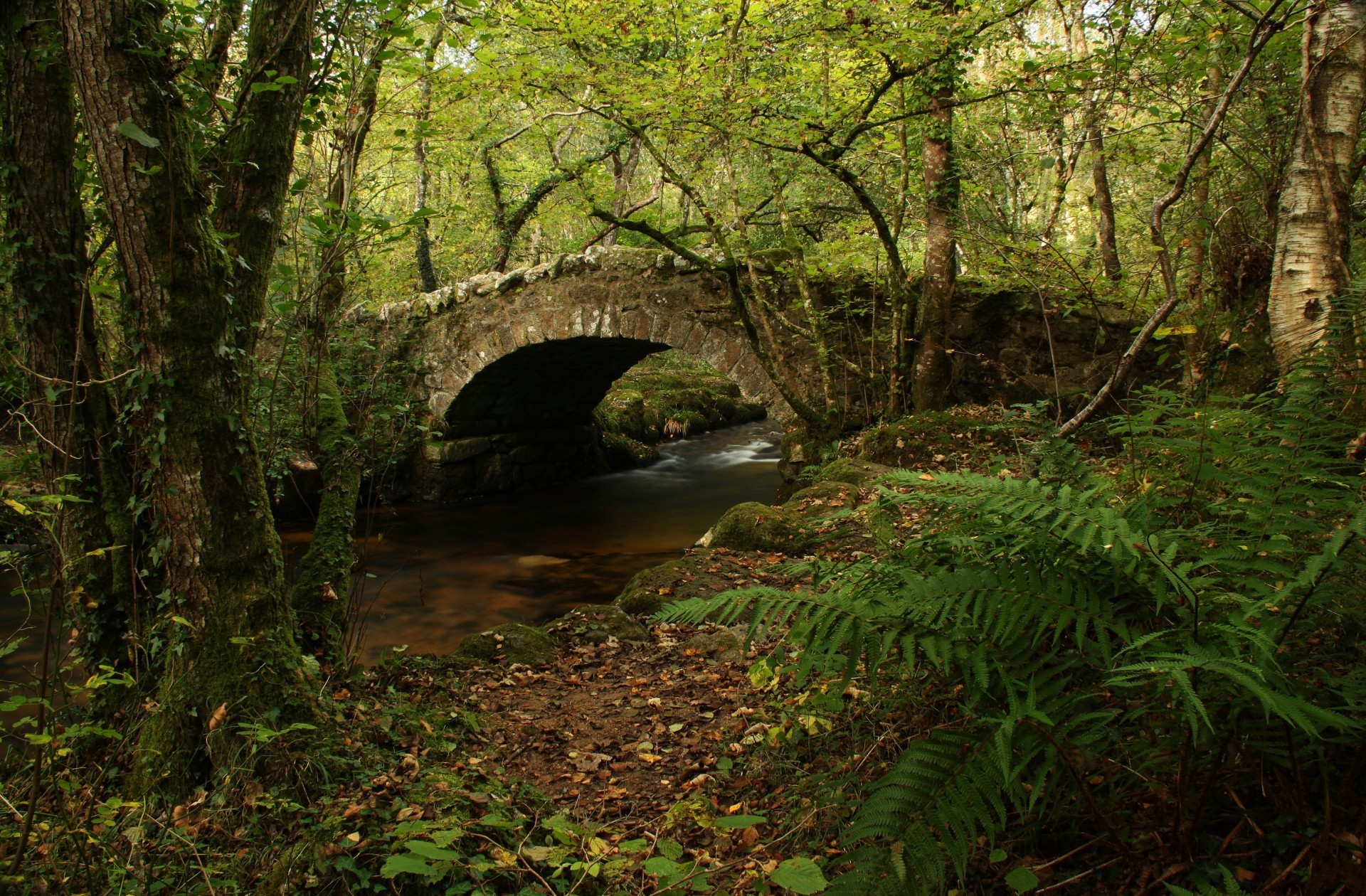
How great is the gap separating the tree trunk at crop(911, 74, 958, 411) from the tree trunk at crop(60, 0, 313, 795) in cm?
519

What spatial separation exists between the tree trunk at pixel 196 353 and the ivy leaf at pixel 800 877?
1.53 m

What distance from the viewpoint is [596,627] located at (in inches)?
166

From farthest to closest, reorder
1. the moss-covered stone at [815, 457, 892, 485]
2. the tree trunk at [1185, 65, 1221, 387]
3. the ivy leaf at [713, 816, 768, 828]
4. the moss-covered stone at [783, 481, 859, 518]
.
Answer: the moss-covered stone at [815, 457, 892, 485], the moss-covered stone at [783, 481, 859, 518], the tree trunk at [1185, 65, 1221, 387], the ivy leaf at [713, 816, 768, 828]

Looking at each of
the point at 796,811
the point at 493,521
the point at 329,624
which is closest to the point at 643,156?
the point at 493,521

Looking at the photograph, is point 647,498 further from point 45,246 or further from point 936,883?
point 936,883

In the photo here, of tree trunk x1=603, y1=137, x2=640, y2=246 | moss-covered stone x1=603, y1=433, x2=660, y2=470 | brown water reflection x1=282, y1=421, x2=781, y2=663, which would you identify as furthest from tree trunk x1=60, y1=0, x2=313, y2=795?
moss-covered stone x1=603, y1=433, x2=660, y2=470

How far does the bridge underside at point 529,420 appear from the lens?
10141mm

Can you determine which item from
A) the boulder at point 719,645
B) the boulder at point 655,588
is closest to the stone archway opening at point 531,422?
the boulder at point 655,588

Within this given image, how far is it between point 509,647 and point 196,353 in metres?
2.10

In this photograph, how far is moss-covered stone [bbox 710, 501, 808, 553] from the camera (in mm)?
5191

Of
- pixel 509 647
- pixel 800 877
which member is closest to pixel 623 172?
pixel 509 647

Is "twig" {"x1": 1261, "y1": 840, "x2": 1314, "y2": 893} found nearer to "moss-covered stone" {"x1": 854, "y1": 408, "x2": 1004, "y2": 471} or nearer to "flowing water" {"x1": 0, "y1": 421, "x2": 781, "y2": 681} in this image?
"flowing water" {"x1": 0, "y1": 421, "x2": 781, "y2": 681}

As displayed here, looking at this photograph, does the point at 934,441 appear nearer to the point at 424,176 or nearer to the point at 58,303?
the point at 58,303

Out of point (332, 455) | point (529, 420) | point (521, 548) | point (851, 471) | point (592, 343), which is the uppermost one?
point (592, 343)
